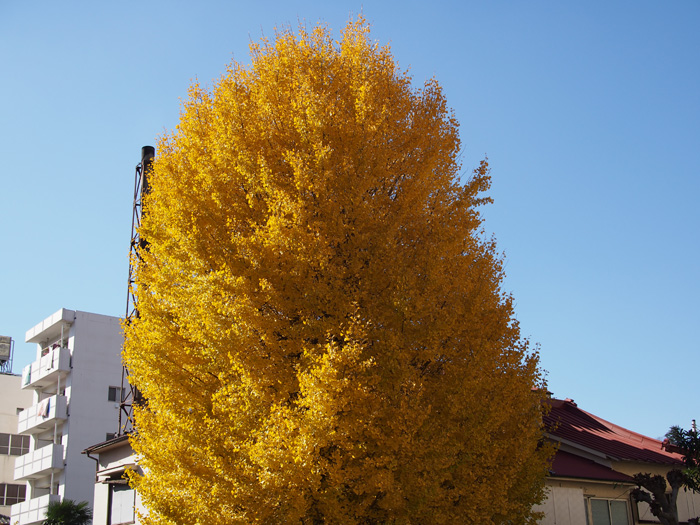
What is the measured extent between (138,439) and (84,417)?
124ft

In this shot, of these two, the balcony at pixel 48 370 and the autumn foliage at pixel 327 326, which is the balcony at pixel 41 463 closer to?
the balcony at pixel 48 370

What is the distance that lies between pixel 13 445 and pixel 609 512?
175 ft

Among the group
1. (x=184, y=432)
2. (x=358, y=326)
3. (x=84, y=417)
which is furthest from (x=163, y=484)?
(x=84, y=417)

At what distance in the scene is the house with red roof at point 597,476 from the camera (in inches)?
683

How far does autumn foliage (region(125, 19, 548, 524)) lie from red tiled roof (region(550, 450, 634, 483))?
20.3 ft

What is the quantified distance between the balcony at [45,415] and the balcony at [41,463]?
2161 millimetres

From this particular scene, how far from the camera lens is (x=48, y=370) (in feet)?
157

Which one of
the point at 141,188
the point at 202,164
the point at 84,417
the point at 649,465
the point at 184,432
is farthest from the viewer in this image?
the point at 84,417

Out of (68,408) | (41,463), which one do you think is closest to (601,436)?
(68,408)

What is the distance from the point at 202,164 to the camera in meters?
12.2

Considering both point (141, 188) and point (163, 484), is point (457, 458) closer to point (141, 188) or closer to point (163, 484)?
point (163, 484)

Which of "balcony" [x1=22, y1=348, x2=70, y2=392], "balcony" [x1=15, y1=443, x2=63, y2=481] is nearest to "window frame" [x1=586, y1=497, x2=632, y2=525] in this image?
"balcony" [x1=15, y1=443, x2=63, y2=481]

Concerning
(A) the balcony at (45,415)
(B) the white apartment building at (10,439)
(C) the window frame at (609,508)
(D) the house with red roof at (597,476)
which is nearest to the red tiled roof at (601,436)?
(D) the house with red roof at (597,476)

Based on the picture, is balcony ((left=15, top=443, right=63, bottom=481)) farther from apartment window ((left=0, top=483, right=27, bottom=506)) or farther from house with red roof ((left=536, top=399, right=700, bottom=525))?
house with red roof ((left=536, top=399, right=700, bottom=525))
